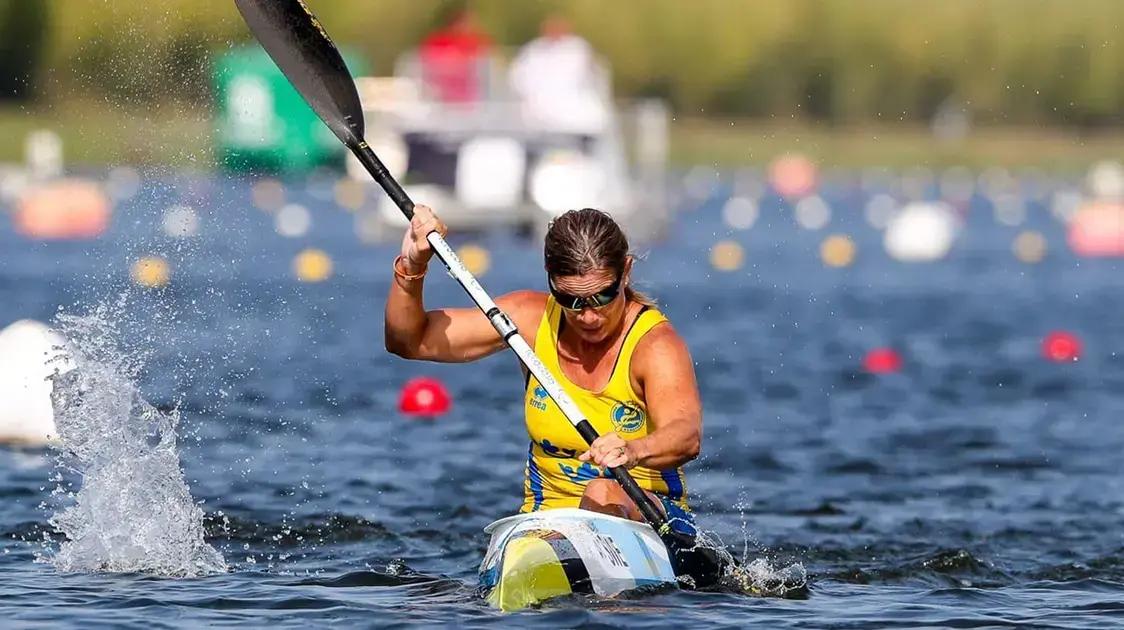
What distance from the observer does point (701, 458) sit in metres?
12.4

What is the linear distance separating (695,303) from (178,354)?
8.71 m

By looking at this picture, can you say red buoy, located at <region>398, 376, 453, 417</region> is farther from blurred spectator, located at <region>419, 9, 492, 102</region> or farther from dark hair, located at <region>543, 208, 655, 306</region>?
blurred spectator, located at <region>419, 9, 492, 102</region>

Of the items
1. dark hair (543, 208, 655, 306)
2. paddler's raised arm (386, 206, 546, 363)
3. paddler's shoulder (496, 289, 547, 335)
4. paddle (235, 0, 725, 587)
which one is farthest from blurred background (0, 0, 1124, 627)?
paddle (235, 0, 725, 587)

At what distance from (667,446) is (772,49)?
32.9 meters

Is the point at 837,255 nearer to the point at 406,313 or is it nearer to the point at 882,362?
the point at 882,362

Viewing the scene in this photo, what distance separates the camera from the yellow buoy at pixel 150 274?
23.5m

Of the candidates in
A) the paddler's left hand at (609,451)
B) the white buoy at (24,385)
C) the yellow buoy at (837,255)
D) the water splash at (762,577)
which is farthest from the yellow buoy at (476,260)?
the paddler's left hand at (609,451)

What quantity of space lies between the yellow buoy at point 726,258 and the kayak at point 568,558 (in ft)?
71.7

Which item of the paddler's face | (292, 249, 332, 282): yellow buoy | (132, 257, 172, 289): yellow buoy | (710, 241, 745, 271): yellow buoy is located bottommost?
the paddler's face

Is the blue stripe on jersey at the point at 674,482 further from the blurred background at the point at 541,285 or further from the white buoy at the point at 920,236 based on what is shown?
the white buoy at the point at 920,236

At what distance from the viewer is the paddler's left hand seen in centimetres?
680

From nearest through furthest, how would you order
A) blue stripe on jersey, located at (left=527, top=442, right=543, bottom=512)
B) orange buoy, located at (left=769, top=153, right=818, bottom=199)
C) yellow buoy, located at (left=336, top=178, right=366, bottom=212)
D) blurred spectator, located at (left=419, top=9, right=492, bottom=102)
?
blue stripe on jersey, located at (left=527, top=442, right=543, bottom=512)
blurred spectator, located at (left=419, top=9, right=492, bottom=102)
yellow buoy, located at (left=336, top=178, right=366, bottom=212)
orange buoy, located at (left=769, top=153, right=818, bottom=199)

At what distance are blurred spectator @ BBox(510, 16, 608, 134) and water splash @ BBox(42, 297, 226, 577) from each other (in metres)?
20.7

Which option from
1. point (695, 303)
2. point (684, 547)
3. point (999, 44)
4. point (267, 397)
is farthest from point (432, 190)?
point (684, 547)
